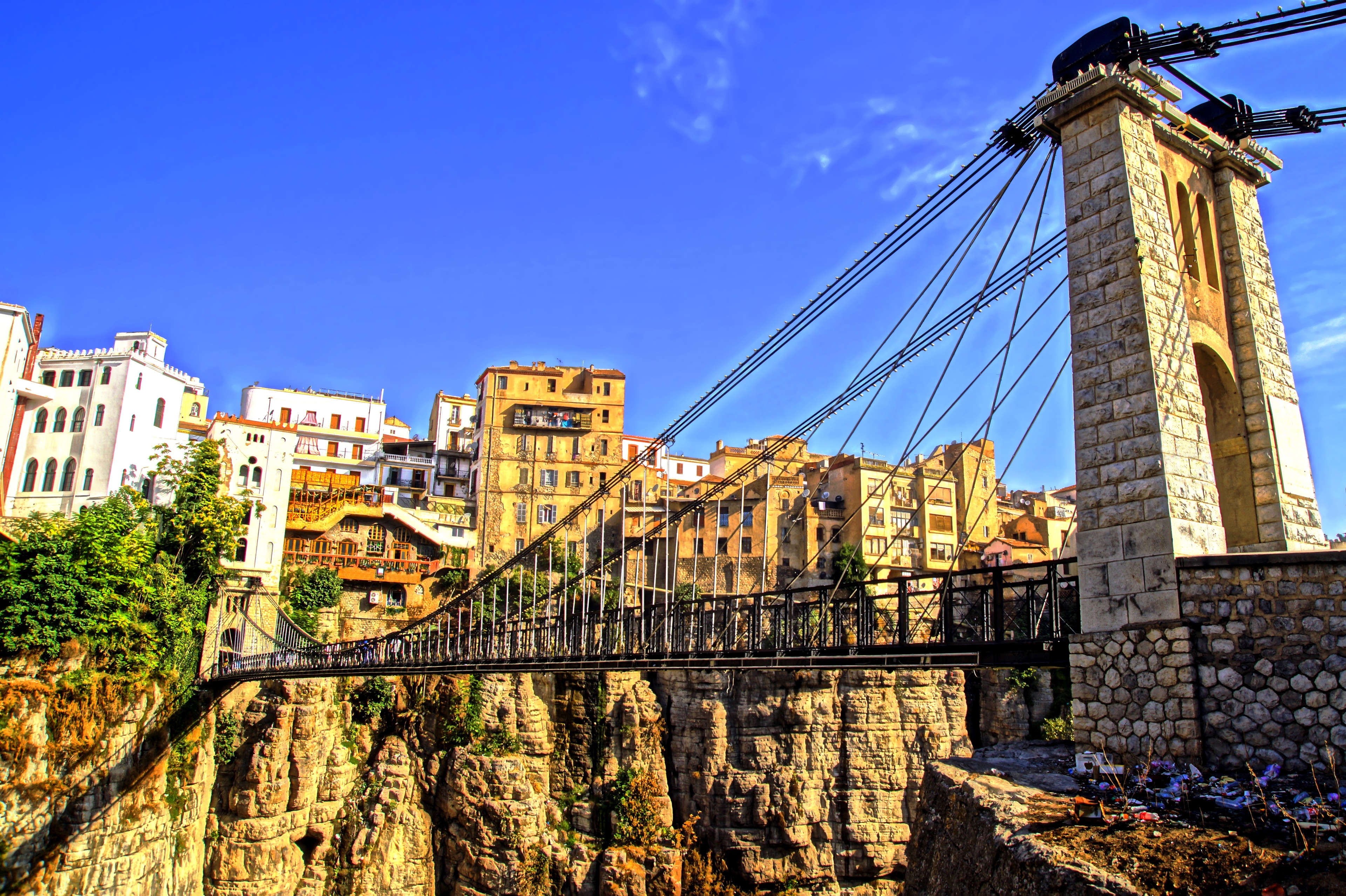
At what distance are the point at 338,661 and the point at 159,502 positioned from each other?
9.76 meters

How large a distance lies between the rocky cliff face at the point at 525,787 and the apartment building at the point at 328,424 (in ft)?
65.8

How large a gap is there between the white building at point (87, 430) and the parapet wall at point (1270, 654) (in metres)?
31.7

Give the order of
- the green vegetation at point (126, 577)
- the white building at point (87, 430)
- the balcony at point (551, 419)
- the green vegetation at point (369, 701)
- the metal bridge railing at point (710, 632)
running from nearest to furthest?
the metal bridge railing at point (710, 632), the green vegetation at point (126, 577), the green vegetation at point (369, 701), the white building at point (87, 430), the balcony at point (551, 419)

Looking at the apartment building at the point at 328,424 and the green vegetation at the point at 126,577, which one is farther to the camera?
the apartment building at the point at 328,424

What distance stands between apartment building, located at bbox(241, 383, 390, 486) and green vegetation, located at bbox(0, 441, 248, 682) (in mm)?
16007

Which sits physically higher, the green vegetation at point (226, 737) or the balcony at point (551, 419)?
the balcony at point (551, 419)

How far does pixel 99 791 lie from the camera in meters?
23.4

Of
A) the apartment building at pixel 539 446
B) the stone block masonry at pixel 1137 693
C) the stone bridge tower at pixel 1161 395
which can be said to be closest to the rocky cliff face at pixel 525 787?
the apartment building at pixel 539 446

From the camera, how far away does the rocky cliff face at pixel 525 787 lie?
1028 inches

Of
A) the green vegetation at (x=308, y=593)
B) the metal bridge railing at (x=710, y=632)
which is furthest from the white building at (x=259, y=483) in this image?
the metal bridge railing at (x=710, y=632)

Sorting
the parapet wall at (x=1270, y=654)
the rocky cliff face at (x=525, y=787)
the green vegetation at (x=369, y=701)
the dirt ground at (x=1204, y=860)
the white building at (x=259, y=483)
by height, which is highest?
the white building at (x=259, y=483)

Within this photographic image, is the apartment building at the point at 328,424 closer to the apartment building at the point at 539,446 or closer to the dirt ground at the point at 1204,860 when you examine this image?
the apartment building at the point at 539,446

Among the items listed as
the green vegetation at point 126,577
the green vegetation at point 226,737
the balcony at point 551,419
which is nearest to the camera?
the green vegetation at point 126,577

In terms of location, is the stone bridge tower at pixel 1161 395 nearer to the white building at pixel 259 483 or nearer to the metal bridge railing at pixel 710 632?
the metal bridge railing at pixel 710 632
